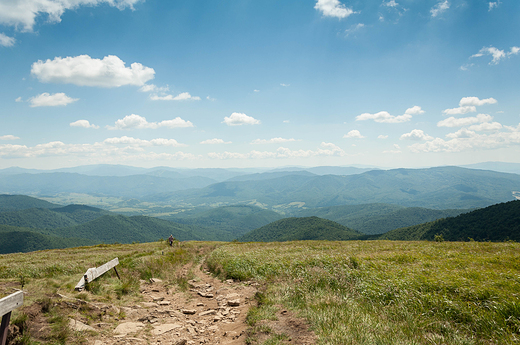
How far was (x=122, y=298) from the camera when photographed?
10.4 m

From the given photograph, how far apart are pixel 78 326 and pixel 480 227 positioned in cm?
16525

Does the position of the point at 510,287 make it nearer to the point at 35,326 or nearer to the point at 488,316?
the point at 488,316

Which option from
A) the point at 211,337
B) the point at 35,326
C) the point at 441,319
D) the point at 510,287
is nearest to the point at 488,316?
the point at 441,319

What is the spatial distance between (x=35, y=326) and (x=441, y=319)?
12287 mm

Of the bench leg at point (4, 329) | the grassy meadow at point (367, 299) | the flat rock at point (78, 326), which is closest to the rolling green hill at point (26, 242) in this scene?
the grassy meadow at point (367, 299)

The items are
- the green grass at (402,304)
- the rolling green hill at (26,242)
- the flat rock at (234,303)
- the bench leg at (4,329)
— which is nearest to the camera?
the bench leg at (4,329)

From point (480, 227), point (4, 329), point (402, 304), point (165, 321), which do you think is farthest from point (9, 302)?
point (480, 227)

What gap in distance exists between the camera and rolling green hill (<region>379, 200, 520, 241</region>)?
10342 centimetres

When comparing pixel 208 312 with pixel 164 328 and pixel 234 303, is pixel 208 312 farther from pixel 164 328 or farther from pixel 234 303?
pixel 164 328

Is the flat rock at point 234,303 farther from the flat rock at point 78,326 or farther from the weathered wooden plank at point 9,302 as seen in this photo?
the weathered wooden plank at point 9,302

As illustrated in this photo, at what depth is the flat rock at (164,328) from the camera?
744 centimetres

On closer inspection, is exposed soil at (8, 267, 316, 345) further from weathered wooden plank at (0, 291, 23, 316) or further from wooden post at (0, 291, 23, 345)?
weathered wooden plank at (0, 291, 23, 316)

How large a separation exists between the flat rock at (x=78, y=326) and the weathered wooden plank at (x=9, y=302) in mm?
2101

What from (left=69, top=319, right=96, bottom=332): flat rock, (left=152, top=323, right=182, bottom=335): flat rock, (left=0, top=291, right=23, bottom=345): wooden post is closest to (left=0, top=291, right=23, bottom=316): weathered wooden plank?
(left=0, top=291, right=23, bottom=345): wooden post
